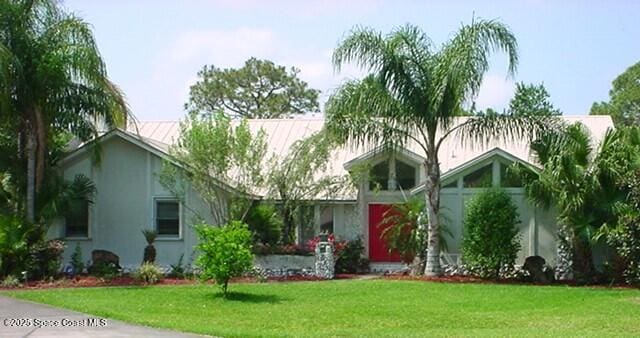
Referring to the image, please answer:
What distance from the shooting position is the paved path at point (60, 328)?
13.8 m

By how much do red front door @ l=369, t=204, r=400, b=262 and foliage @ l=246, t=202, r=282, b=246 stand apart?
288cm

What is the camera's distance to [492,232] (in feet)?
78.6

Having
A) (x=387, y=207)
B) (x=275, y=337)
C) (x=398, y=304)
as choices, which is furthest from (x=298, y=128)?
(x=275, y=337)

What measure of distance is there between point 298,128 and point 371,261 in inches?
251

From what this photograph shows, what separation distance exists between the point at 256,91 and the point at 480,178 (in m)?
31.6

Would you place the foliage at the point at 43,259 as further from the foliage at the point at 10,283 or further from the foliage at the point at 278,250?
the foliage at the point at 278,250

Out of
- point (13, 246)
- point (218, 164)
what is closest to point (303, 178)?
point (218, 164)

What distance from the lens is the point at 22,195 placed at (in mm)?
24188

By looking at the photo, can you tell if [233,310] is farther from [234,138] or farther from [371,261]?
[371,261]

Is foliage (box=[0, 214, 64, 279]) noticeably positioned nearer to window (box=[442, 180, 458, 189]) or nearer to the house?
the house

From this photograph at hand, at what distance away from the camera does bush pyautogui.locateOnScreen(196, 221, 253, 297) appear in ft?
63.6

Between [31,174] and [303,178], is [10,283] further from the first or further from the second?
[303,178]

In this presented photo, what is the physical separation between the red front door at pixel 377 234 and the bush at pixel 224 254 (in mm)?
7510

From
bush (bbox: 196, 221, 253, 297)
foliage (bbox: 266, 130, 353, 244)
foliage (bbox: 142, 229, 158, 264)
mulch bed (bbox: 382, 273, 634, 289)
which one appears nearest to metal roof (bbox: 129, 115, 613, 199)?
foliage (bbox: 266, 130, 353, 244)
